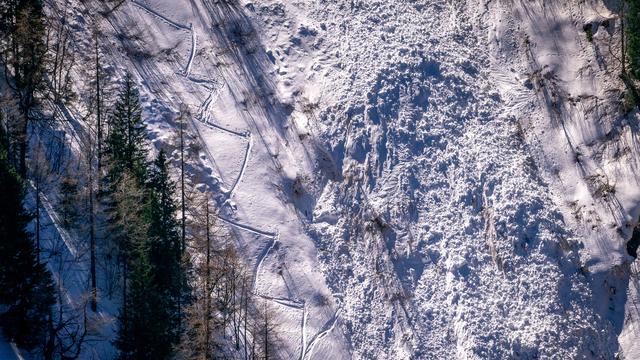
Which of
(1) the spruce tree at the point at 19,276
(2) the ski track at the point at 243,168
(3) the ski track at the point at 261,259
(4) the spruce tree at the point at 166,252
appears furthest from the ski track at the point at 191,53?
(1) the spruce tree at the point at 19,276

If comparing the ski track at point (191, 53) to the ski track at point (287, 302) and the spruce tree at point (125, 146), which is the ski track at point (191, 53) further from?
the ski track at point (287, 302)

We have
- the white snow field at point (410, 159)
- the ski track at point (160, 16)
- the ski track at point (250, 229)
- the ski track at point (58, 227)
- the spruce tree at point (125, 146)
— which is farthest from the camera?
the ski track at point (160, 16)

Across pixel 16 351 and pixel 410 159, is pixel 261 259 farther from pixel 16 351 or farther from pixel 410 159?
pixel 16 351

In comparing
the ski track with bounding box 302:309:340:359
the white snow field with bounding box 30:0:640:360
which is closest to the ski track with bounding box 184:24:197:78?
the white snow field with bounding box 30:0:640:360

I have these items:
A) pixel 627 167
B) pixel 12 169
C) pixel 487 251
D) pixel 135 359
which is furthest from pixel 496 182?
pixel 12 169

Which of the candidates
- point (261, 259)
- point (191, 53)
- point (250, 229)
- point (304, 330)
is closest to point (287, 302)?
point (304, 330)

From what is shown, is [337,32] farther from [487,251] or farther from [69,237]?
[69,237]
